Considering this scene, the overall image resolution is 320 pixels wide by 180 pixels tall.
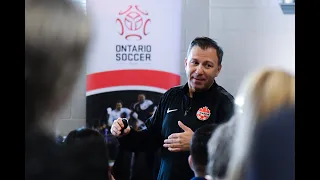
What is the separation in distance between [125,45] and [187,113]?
0.30m

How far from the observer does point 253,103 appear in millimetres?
1541

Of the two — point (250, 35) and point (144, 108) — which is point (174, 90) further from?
point (250, 35)

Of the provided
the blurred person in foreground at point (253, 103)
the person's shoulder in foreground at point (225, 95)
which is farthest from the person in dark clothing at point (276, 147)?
the person's shoulder in foreground at point (225, 95)

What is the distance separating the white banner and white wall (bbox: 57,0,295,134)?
0.08 m

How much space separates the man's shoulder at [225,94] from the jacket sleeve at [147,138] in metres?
0.19

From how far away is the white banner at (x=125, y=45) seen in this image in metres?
1.56

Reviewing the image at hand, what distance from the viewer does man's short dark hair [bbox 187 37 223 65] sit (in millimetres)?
1514

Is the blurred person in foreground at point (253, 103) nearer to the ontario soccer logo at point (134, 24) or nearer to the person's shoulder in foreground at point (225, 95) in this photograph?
the person's shoulder in foreground at point (225, 95)

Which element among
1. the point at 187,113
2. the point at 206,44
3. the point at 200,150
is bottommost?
the point at 200,150

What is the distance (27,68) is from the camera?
1.57 m

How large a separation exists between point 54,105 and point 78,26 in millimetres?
267

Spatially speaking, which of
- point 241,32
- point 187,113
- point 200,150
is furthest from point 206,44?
point 200,150

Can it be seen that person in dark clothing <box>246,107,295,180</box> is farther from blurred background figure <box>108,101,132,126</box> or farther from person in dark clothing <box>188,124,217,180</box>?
blurred background figure <box>108,101,132,126</box>
